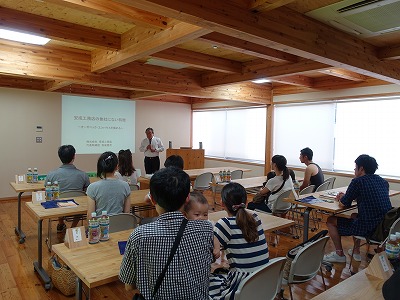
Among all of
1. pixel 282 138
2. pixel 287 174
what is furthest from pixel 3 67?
pixel 282 138

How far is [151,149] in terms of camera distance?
670cm

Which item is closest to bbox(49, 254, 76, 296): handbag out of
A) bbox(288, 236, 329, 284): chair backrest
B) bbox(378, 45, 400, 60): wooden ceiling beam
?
bbox(288, 236, 329, 284): chair backrest

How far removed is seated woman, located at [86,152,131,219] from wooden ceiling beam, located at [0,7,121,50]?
59.0 inches

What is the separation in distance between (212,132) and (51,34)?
6109 mm

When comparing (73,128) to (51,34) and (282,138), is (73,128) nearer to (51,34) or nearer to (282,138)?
(51,34)

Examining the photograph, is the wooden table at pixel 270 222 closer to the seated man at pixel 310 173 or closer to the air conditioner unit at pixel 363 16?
the air conditioner unit at pixel 363 16

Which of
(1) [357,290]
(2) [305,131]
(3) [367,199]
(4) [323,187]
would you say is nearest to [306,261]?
(1) [357,290]

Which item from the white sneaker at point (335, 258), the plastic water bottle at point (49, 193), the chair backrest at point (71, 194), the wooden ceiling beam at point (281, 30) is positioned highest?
the wooden ceiling beam at point (281, 30)

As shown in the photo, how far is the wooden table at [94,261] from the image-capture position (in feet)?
5.28

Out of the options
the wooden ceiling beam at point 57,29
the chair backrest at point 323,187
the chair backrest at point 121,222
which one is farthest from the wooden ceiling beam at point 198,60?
the chair backrest at point 323,187

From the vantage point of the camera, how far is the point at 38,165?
6.94 meters

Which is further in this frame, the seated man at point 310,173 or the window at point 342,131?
the window at point 342,131

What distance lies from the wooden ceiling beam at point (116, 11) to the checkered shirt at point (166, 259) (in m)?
1.87

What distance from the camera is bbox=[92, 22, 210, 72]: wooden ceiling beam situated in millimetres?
2678
